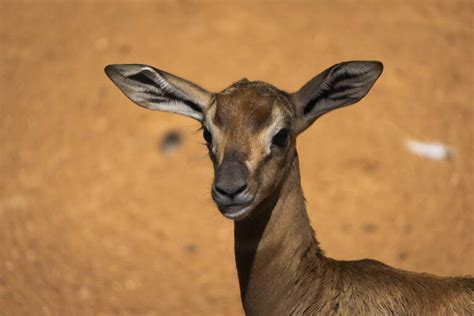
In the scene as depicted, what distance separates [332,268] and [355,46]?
9354 mm

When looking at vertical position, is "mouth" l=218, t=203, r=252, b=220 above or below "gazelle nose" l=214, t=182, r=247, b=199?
below

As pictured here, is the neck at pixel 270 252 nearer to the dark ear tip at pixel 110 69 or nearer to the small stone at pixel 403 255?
the dark ear tip at pixel 110 69

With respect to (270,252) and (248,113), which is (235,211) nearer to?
(270,252)

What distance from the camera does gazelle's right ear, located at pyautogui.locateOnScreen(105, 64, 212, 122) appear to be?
23.7 ft

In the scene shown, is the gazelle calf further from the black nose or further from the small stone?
the small stone

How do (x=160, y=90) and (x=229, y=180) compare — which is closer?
(x=229, y=180)

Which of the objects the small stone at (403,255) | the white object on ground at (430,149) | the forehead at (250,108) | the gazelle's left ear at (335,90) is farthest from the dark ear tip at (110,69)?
the white object on ground at (430,149)

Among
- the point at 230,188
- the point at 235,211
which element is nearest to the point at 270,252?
the point at 235,211

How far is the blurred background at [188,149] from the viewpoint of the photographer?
38.5 ft

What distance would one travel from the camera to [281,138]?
22.2ft

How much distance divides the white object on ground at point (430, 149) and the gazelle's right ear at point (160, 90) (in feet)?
23.1

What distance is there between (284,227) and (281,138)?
0.67 meters

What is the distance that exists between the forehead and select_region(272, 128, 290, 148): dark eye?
96 mm

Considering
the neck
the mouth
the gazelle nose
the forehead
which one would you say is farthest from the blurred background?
the gazelle nose
